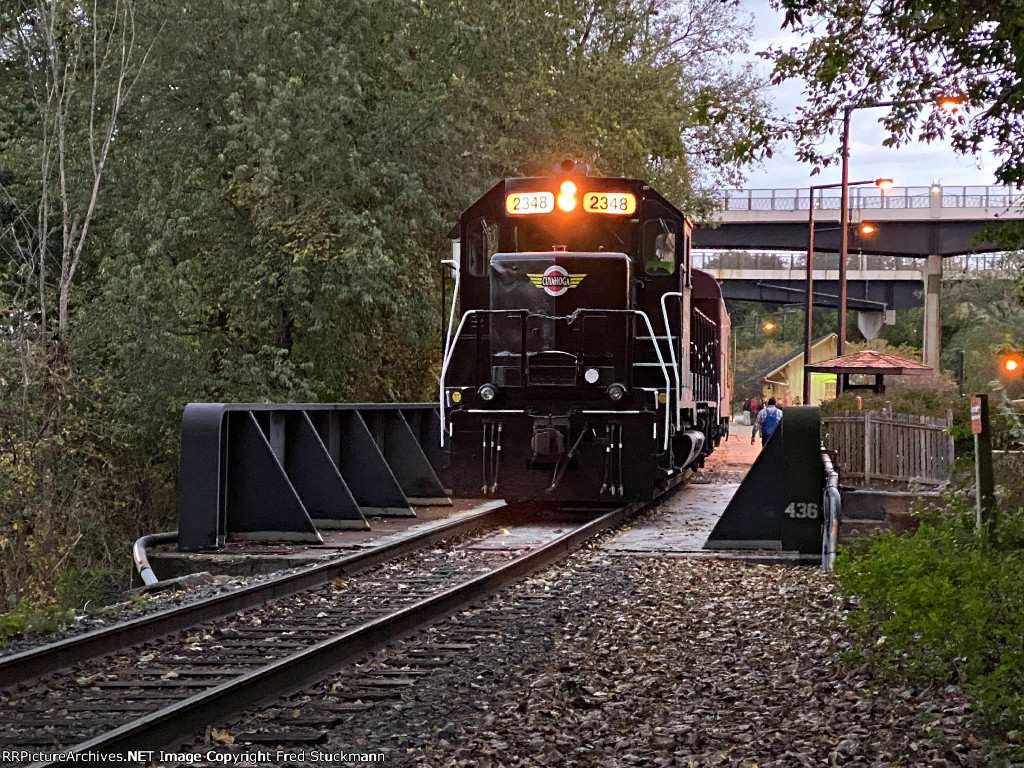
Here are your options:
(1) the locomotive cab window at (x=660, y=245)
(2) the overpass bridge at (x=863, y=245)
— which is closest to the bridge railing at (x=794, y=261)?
(2) the overpass bridge at (x=863, y=245)

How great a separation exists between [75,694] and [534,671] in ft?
8.88

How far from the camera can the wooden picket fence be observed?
14484 millimetres

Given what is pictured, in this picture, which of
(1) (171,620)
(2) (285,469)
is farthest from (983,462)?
(2) (285,469)

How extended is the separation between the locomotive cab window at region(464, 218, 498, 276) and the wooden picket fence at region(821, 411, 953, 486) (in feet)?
18.2

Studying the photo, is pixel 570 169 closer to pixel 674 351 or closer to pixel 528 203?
pixel 528 203

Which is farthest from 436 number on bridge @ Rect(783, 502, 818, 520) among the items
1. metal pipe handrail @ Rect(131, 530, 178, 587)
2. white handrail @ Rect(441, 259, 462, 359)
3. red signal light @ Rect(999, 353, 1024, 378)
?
red signal light @ Rect(999, 353, 1024, 378)

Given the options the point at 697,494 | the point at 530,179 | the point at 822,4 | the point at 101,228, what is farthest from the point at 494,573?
the point at 101,228

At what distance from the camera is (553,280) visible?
14758 millimetres

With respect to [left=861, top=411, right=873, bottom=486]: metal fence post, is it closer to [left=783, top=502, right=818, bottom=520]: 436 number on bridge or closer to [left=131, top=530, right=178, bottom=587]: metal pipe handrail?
[left=783, top=502, right=818, bottom=520]: 436 number on bridge

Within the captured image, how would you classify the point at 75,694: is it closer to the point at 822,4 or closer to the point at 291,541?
the point at 291,541

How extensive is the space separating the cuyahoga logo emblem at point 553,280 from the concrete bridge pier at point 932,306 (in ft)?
110

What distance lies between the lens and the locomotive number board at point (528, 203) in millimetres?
15312

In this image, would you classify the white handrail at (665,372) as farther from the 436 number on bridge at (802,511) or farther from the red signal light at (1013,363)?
the red signal light at (1013,363)

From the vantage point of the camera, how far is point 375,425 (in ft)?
55.0
